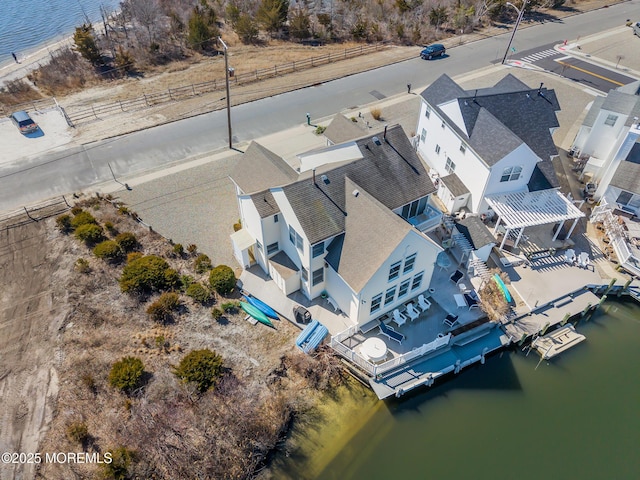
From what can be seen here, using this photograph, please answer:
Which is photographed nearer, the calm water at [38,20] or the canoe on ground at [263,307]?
the canoe on ground at [263,307]

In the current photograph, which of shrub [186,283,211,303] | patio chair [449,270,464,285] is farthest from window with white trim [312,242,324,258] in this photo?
patio chair [449,270,464,285]

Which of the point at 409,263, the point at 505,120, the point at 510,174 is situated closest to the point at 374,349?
the point at 409,263

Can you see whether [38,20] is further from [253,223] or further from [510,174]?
[510,174]

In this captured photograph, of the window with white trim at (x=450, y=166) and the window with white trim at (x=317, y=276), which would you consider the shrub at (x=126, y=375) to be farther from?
the window with white trim at (x=450, y=166)

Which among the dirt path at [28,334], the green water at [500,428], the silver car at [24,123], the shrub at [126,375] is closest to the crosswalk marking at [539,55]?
the green water at [500,428]

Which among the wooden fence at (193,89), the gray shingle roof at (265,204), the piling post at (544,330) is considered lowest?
the piling post at (544,330)

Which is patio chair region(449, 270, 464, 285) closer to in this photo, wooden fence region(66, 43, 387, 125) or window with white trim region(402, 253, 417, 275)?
window with white trim region(402, 253, 417, 275)
